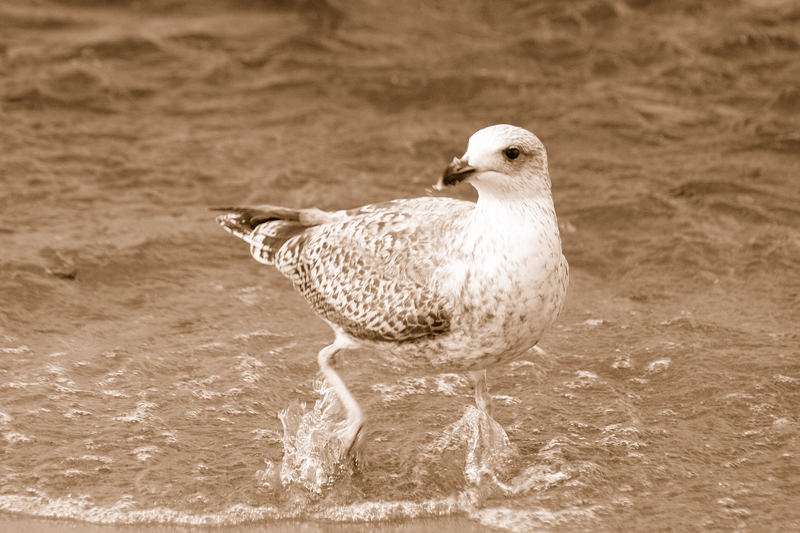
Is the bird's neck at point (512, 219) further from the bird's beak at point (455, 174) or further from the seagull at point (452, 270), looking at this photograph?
the bird's beak at point (455, 174)

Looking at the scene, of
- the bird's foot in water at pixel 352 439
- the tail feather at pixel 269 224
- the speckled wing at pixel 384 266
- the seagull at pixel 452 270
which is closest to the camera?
the seagull at pixel 452 270

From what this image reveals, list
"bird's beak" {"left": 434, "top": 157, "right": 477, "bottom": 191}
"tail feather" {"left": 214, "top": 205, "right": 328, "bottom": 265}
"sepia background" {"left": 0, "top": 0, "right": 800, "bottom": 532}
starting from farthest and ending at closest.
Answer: "tail feather" {"left": 214, "top": 205, "right": 328, "bottom": 265}, "sepia background" {"left": 0, "top": 0, "right": 800, "bottom": 532}, "bird's beak" {"left": 434, "top": 157, "right": 477, "bottom": 191}

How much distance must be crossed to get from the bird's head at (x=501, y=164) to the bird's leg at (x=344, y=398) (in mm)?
1407

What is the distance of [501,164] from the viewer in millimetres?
6113

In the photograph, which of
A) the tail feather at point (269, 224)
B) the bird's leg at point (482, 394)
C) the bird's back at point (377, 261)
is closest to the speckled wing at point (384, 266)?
the bird's back at point (377, 261)

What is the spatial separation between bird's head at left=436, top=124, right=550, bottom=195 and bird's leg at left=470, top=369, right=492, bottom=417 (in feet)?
4.19

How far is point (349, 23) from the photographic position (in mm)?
13422

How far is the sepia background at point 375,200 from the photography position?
6.67m

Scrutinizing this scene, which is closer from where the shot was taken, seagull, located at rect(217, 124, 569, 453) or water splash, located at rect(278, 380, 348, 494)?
seagull, located at rect(217, 124, 569, 453)

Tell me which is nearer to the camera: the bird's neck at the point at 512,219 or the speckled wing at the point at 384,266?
the bird's neck at the point at 512,219

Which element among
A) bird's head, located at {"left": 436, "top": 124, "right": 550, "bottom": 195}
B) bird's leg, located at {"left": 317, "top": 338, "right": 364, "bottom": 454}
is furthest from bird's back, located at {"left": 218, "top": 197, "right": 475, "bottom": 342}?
bird's head, located at {"left": 436, "top": 124, "right": 550, "bottom": 195}

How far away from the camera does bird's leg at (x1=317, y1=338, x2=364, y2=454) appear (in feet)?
22.3

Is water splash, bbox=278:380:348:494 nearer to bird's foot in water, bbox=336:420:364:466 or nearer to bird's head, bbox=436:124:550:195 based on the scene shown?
bird's foot in water, bbox=336:420:364:466

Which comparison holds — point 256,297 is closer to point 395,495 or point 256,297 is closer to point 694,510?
point 395,495
